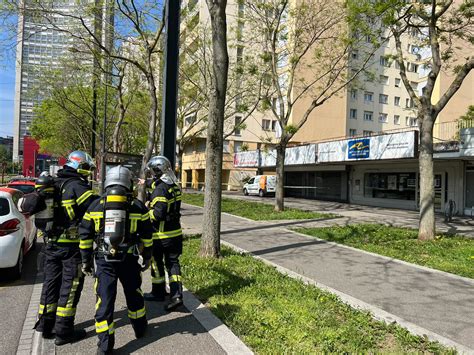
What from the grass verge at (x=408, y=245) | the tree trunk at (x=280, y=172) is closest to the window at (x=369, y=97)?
the tree trunk at (x=280, y=172)

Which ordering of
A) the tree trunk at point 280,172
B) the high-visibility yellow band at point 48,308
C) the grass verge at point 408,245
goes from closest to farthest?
the high-visibility yellow band at point 48,308
the grass verge at point 408,245
the tree trunk at point 280,172

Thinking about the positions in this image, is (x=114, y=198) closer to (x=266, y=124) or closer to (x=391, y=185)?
(x=391, y=185)

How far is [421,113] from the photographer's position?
1051 centimetres

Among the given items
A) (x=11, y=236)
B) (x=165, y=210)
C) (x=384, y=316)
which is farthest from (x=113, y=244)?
(x=11, y=236)

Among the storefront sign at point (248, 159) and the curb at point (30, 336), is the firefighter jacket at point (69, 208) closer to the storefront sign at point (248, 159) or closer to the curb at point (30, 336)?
the curb at point (30, 336)

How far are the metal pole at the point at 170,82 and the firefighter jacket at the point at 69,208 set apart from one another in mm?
3216

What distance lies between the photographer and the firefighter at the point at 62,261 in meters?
3.75

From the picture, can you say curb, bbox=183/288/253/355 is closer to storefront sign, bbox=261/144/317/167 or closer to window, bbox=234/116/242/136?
window, bbox=234/116/242/136

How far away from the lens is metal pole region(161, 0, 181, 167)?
7.20 meters

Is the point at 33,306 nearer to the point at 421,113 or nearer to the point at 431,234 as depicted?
the point at 431,234

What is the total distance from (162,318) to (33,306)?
1.87 metres

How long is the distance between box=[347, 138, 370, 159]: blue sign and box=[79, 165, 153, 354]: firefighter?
1978 centimetres

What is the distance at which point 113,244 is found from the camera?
3.38 metres

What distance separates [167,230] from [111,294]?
Answer: 4.58 ft
